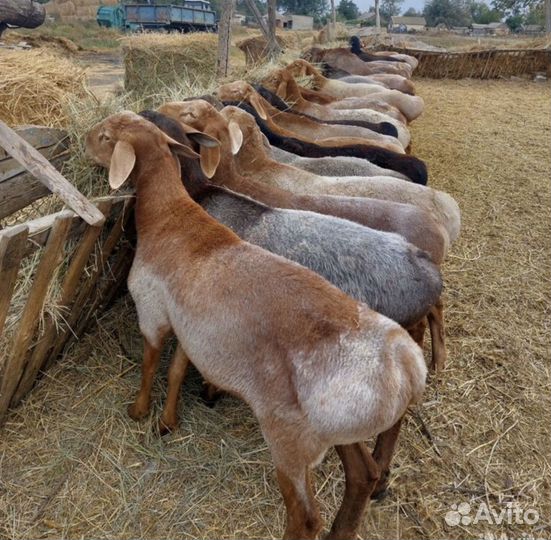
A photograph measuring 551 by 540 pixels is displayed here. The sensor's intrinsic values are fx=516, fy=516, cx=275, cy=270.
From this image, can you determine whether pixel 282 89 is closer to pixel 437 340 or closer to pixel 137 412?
pixel 437 340

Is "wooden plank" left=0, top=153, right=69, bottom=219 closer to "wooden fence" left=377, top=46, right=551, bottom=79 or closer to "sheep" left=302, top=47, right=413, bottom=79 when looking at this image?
"sheep" left=302, top=47, right=413, bottom=79

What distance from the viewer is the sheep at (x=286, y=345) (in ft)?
7.21

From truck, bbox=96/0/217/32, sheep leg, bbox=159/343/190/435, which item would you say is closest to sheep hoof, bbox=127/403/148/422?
sheep leg, bbox=159/343/190/435

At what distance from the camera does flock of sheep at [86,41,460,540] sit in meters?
2.25

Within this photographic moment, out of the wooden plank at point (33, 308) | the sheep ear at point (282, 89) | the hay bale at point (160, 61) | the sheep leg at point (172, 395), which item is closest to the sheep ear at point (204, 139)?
the wooden plank at point (33, 308)

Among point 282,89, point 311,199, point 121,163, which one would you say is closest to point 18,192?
point 121,163

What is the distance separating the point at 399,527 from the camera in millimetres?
2902

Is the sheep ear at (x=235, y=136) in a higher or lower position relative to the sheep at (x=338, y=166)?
higher

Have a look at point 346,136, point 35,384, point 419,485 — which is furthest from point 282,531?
point 346,136

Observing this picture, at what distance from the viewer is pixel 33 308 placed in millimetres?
3055

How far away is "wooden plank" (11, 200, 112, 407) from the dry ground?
0.14 metres

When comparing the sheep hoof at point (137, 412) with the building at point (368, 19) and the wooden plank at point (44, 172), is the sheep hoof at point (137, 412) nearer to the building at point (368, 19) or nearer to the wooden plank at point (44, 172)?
the wooden plank at point (44, 172)

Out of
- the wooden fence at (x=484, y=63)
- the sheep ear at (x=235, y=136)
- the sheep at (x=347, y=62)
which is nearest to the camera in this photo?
the sheep ear at (x=235, y=136)

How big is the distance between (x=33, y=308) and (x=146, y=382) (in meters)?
0.85
